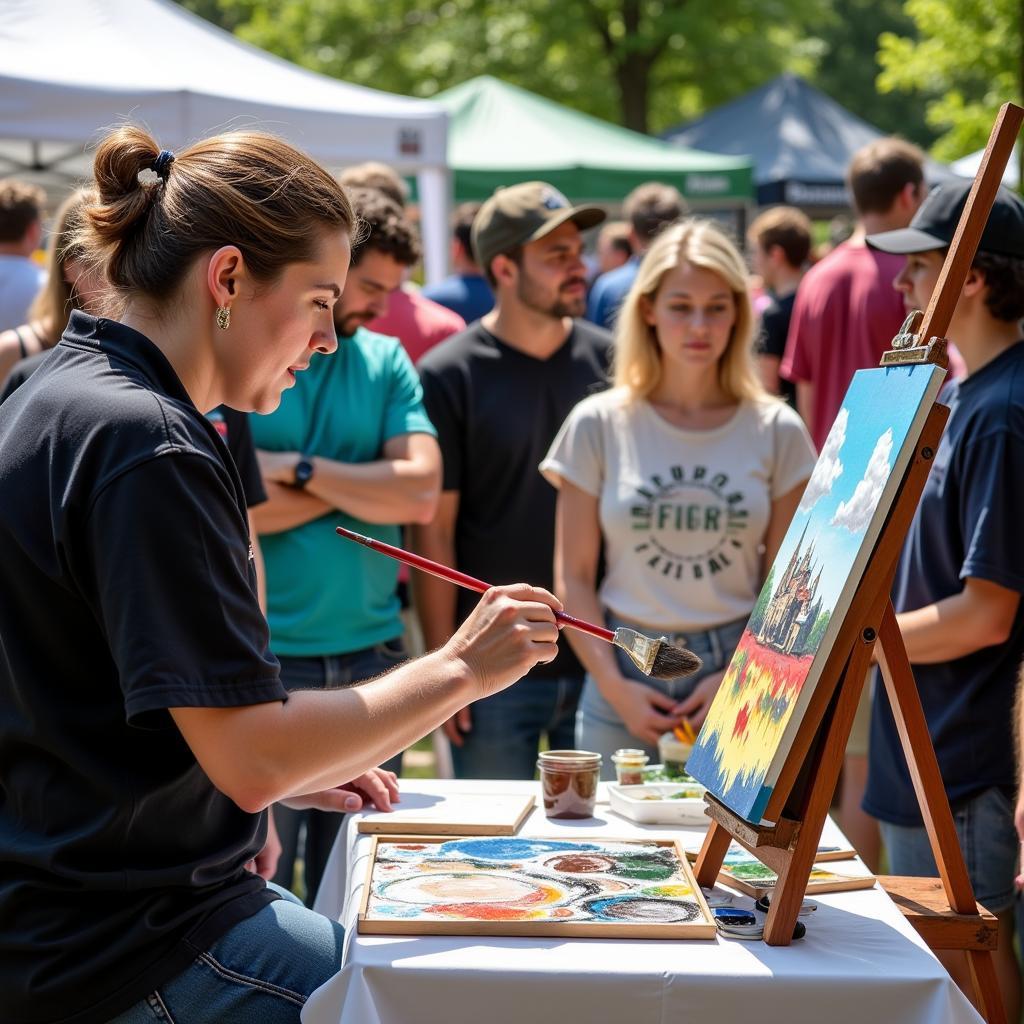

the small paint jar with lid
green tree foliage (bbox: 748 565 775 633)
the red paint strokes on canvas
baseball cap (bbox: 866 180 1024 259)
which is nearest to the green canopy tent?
baseball cap (bbox: 866 180 1024 259)

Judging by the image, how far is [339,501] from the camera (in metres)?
3.17

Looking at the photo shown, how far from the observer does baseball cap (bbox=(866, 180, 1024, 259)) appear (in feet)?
8.30

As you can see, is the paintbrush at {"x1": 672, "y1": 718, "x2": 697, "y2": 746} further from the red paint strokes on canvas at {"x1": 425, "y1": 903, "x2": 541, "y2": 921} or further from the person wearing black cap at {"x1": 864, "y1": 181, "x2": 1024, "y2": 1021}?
the red paint strokes on canvas at {"x1": 425, "y1": 903, "x2": 541, "y2": 921}

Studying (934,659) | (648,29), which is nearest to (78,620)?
(934,659)

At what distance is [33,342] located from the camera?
130 inches

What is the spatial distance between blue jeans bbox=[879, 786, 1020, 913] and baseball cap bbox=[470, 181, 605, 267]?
1934 millimetres

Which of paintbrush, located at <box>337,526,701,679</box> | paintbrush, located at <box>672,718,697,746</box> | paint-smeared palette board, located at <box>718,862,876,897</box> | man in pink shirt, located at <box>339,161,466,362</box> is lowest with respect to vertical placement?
paint-smeared palette board, located at <box>718,862,876,897</box>

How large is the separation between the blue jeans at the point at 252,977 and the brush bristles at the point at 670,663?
0.57m

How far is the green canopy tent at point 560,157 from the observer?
35.1 feet

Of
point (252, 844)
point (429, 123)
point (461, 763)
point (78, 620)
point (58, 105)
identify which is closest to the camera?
point (78, 620)

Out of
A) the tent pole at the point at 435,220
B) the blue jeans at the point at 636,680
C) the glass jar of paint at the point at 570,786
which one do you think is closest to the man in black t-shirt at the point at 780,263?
the tent pole at the point at 435,220

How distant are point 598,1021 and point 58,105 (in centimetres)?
427

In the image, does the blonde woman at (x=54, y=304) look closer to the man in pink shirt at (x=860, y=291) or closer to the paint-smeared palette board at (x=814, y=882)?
the paint-smeared palette board at (x=814, y=882)

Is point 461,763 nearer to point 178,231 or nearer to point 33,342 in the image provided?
point 33,342
